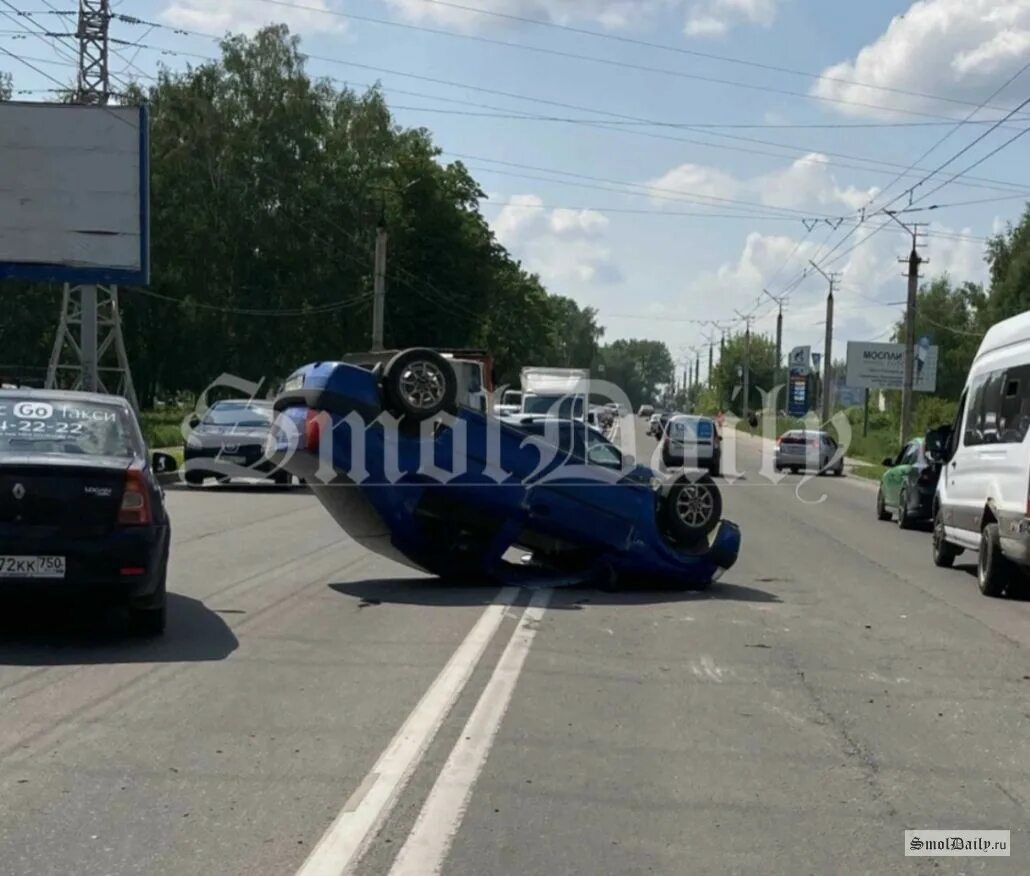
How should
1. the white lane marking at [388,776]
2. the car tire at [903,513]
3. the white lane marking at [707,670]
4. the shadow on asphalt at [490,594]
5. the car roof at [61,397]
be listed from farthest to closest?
the car tire at [903,513]
the shadow on asphalt at [490,594]
the car roof at [61,397]
the white lane marking at [707,670]
the white lane marking at [388,776]

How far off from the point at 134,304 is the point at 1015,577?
54679 millimetres

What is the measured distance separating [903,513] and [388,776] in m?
18.2

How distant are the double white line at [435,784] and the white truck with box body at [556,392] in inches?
1098

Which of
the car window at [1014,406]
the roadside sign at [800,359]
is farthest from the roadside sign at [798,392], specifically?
the car window at [1014,406]

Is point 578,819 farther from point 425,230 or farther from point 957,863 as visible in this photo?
point 425,230

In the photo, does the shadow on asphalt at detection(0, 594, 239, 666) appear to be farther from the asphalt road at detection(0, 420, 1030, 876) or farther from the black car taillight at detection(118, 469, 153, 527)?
the black car taillight at detection(118, 469, 153, 527)

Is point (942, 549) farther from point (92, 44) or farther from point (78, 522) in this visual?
point (92, 44)

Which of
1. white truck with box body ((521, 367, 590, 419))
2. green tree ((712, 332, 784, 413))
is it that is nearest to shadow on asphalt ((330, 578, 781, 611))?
white truck with box body ((521, 367, 590, 419))

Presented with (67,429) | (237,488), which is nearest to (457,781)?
(67,429)

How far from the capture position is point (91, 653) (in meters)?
8.67

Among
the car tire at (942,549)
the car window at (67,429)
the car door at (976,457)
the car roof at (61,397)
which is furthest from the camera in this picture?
the car tire at (942,549)

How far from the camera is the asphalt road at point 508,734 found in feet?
16.8

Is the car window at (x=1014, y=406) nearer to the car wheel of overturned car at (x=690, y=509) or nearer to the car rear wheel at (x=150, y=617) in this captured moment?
the car wheel of overturned car at (x=690, y=509)

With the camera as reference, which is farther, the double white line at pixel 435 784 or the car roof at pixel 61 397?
the car roof at pixel 61 397
